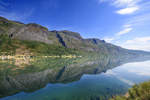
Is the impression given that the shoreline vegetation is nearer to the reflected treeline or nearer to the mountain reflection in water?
the mountain reflection in water

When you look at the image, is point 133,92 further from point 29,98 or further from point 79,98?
point 29,98

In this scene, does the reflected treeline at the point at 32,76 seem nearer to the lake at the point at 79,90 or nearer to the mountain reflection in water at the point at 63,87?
the mountain reflection in water at the point at 63,87

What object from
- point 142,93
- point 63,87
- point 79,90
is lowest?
point 63,87

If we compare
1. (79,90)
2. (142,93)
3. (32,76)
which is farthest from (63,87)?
(142,93)

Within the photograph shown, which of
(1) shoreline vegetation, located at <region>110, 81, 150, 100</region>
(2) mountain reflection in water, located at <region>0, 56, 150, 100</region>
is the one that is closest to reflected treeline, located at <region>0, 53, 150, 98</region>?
(2) mountain reflection in water, located at <region>0, 56, 150, 100</region>

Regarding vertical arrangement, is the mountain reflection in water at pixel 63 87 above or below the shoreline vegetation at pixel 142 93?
below

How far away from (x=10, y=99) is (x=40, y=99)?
6888 millimetres

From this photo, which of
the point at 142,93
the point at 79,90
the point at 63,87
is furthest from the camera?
the point at 63,87

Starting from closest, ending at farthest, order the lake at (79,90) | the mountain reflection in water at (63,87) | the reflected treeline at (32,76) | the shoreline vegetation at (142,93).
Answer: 1. the shoreline vegetation at (142,93)
2. the lake at (79,90)
3. the mountain reflection in water at (63,87)
4. the reflected treeline at (32,76)

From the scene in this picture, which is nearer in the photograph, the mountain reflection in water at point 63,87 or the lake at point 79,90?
the lake at point 79,90

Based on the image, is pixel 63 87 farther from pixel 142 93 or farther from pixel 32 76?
pixel 142 93

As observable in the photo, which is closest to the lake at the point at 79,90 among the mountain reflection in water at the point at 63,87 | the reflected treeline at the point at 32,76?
the mountain reflection in water at the point at 63,87

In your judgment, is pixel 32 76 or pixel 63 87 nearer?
pixel 63 87

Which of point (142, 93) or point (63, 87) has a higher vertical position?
point (142, 93)
